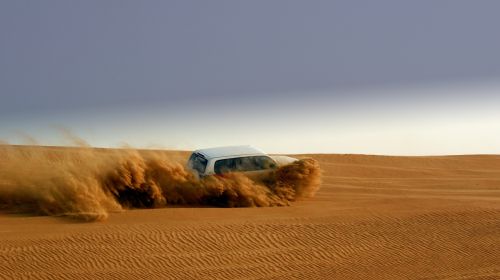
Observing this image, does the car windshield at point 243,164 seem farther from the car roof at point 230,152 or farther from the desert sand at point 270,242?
the desert sand at point 270,242

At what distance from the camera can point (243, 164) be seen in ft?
50.3

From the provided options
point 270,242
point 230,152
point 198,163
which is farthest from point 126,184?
point 270,242

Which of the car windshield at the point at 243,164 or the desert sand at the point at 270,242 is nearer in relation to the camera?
the desert sand at the point at 270,242

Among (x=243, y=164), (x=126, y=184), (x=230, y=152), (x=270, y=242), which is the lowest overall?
(x=270, y=242)

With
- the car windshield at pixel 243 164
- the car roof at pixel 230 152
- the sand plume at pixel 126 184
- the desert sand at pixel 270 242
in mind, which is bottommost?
the desert sand at pixel 270 242

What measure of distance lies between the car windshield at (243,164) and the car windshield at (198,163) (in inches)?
9.4

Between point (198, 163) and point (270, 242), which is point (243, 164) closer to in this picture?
point (198, 163)

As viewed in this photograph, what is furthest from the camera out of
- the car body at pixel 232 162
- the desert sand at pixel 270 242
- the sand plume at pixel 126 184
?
the car body at pixel 232 162

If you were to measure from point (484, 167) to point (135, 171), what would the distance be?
937 centimetres

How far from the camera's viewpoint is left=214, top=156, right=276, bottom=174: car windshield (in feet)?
49.6

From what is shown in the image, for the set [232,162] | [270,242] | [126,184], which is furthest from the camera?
[232,162]

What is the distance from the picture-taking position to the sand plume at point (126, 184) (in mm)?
13547

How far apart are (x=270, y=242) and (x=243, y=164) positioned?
3.25 metres

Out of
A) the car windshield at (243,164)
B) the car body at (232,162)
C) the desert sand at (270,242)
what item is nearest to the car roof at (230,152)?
the car body at (232,162)
